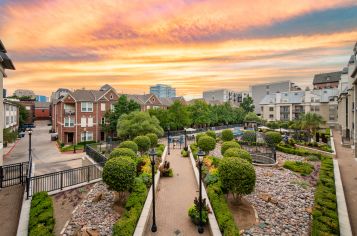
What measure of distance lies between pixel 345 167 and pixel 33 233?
24477mm

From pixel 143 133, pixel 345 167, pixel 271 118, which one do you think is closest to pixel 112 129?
pixel 143 133

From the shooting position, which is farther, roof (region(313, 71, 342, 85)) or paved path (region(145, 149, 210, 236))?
roof (region(313, 71, 342, 85))

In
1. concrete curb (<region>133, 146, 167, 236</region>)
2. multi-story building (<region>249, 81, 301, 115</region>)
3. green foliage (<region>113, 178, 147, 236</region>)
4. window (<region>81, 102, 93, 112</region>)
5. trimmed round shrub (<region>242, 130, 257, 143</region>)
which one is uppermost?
multi-story building (<region>249, 81, 301, 115</region>)

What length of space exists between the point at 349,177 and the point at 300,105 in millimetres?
49229

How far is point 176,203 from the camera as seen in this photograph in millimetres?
12078

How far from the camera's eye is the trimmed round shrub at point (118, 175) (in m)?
10.8

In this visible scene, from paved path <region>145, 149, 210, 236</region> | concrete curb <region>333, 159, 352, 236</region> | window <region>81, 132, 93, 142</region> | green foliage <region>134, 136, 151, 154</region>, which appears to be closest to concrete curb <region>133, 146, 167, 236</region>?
paved path <region>145, 149, 210, 236</region>

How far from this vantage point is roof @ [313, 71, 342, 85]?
230ft

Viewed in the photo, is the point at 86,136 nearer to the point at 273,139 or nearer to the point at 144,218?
the point at 273,139

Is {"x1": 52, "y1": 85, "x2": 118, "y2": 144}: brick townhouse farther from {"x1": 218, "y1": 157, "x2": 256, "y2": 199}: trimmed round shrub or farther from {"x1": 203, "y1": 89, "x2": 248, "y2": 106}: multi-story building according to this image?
{"x1": 203, "y1": 89, "x2": 248, "y2": 106}: multi-story building

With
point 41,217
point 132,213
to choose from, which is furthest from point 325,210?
point 41,217

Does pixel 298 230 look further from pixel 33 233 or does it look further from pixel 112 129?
pixel 112 129

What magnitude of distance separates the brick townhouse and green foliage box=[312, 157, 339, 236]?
1616 inches

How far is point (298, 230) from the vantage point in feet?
30.5
